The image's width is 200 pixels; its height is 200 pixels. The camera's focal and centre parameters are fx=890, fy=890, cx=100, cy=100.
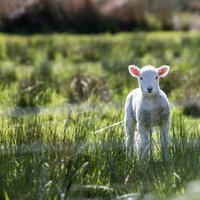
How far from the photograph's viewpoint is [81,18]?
23266 mm

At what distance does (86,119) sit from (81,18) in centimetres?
1571

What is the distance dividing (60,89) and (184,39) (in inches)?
301

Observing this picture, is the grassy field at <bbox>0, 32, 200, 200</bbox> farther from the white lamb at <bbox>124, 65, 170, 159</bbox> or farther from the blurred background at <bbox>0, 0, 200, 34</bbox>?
the blurred background at <bbox>0, 0, 200, 34</bbox>

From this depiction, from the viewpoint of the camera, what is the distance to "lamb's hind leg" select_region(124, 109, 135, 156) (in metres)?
7.00

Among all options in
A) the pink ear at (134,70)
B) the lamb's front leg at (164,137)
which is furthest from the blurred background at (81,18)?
the lamb's front leg at (164,137)

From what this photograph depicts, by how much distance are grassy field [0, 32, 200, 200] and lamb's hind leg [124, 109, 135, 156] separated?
0.07 m

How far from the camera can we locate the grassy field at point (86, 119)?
616cm

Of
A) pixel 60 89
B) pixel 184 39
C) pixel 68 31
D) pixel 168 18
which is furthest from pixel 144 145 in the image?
pixel 168 18

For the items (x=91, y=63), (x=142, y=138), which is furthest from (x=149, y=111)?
(x=91, y=63)

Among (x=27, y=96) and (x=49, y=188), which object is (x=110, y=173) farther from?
(x=27, y=96)

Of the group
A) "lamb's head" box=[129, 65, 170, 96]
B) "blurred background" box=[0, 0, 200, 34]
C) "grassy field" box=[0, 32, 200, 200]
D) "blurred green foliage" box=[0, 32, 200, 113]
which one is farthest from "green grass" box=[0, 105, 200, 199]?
"blurred background" box=[0, 0, 200, 34]

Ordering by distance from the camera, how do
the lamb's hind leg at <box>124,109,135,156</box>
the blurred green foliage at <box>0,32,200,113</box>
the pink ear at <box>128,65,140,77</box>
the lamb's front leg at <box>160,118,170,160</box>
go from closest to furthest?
1. the lamb's front leg at <box>160,118,170,160</box>
2. the lamb's hind leg at <box>124,109,135,156</box>
3. the pink ear at <box>128,65,140,77</box>
4. the blurred green foliage at <box>0,32,200,113</box>

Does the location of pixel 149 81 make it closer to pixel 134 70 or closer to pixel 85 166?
pixel 134 70

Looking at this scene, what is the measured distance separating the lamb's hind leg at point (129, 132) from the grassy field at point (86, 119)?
73 millimetres
